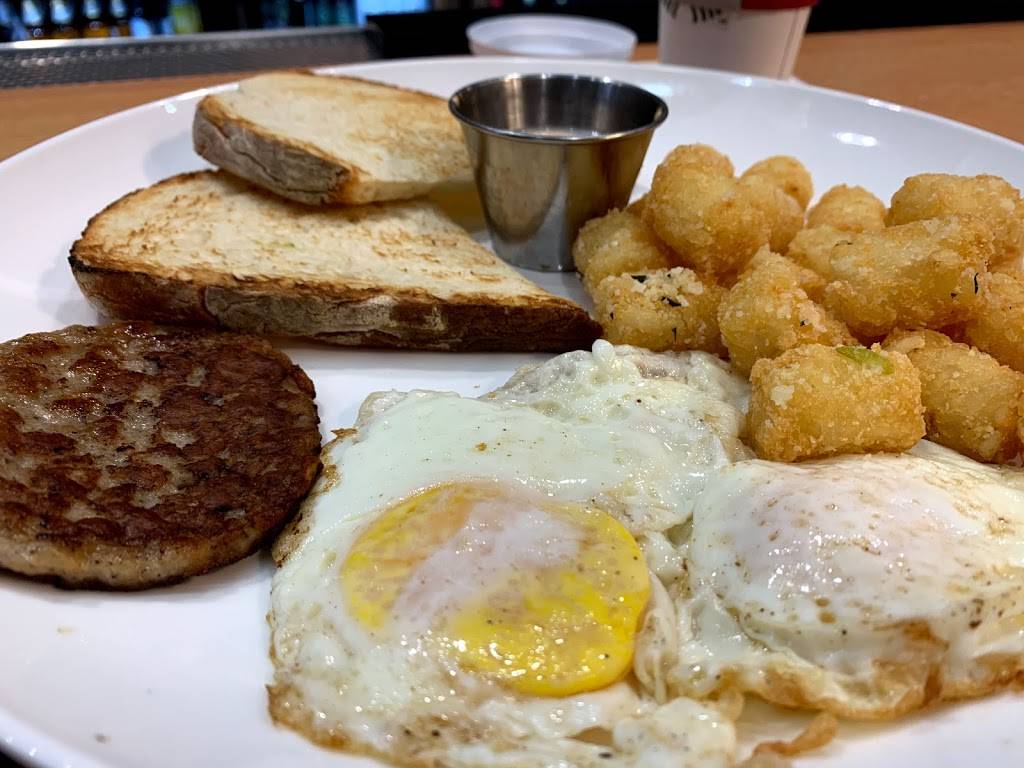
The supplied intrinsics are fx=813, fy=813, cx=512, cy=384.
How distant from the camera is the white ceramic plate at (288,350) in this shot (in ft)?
3.86

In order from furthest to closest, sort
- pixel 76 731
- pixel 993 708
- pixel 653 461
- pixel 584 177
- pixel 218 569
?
pixel 584 177, pixel 653 461, pixel 218 569, pixel 993 708, pixel 76 731

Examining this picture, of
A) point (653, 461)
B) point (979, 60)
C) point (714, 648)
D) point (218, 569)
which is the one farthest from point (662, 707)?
point (979, 60)

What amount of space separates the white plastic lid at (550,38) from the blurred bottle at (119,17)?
10.6 feet

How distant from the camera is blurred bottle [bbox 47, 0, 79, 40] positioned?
611cm

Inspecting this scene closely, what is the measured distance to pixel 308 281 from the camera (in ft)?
6.90

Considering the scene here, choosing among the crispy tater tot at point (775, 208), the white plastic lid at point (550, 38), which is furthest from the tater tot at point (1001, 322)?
the white plastic lid at point (550, 38)

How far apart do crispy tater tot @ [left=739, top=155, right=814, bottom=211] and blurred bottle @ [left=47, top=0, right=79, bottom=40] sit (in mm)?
5843

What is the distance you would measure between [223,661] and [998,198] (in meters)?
2.01

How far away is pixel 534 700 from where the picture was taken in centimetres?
122

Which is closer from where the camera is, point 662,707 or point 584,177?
point 662,707

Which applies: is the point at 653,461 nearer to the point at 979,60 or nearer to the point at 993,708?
the point at 993,708

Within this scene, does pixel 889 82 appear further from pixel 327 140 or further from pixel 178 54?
pixel 178 54

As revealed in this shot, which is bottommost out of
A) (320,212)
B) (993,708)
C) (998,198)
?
(993,708)

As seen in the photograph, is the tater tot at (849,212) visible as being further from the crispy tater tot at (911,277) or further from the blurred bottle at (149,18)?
the blurred bottle at (149,18)
